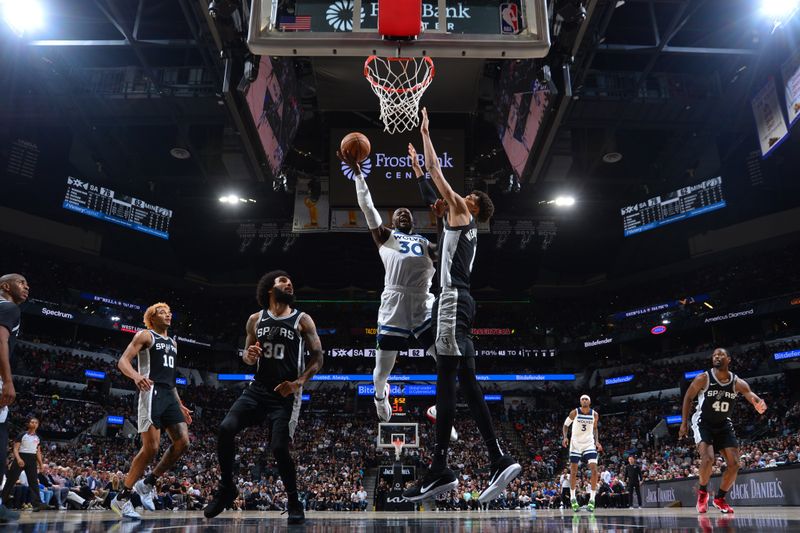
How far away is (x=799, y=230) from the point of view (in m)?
29.2

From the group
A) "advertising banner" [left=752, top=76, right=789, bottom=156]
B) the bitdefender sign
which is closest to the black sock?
the bitdefender sign

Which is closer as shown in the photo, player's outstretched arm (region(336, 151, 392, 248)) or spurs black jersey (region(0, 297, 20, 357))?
spurs black jersey (region(0, 297, 20, 357))

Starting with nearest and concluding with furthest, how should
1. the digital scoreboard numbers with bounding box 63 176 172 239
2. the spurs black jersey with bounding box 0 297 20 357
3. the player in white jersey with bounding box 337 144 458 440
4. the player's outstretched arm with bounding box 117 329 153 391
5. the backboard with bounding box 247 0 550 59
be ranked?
the spurs black jersey with bounding box 0 297 20 357 < the player in white jersey with bounding box 337 144 458 440 < the player's outstretched arm with bounding box 117 329 153 391 < the backboard with bounding box 247 0 550 59 < the digital scoreboard numbers with bounding box 63 176 172 239

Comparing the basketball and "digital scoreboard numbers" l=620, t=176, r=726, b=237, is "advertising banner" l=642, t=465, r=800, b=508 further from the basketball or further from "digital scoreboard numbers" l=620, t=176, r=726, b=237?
"digital scoreboard numbers" l=620, t=176, r=726, b=237

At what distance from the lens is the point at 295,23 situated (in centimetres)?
692

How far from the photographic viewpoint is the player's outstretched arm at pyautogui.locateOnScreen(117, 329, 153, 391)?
5934 millimetres

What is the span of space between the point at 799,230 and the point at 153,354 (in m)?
32.2

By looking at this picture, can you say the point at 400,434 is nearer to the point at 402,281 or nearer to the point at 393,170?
the point at 393,170

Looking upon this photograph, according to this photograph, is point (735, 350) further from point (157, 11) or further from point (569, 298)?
point (157, 11)

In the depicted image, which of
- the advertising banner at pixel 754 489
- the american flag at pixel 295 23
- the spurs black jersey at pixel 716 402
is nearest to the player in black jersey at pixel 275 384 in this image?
the american flag at pixel 295 23

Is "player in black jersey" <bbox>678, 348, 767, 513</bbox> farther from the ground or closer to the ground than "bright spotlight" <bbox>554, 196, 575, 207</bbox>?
closer to the ground

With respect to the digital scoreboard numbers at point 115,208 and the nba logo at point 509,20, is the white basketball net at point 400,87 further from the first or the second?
the digital scoreboard numbers at point 115,208

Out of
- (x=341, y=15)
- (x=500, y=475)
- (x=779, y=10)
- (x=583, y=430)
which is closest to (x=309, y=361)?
(x=500, y=475)

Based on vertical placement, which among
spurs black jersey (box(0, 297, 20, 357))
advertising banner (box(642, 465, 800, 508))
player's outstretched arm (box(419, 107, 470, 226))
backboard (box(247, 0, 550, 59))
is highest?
backboard (box(247, 0, 550, 59))
